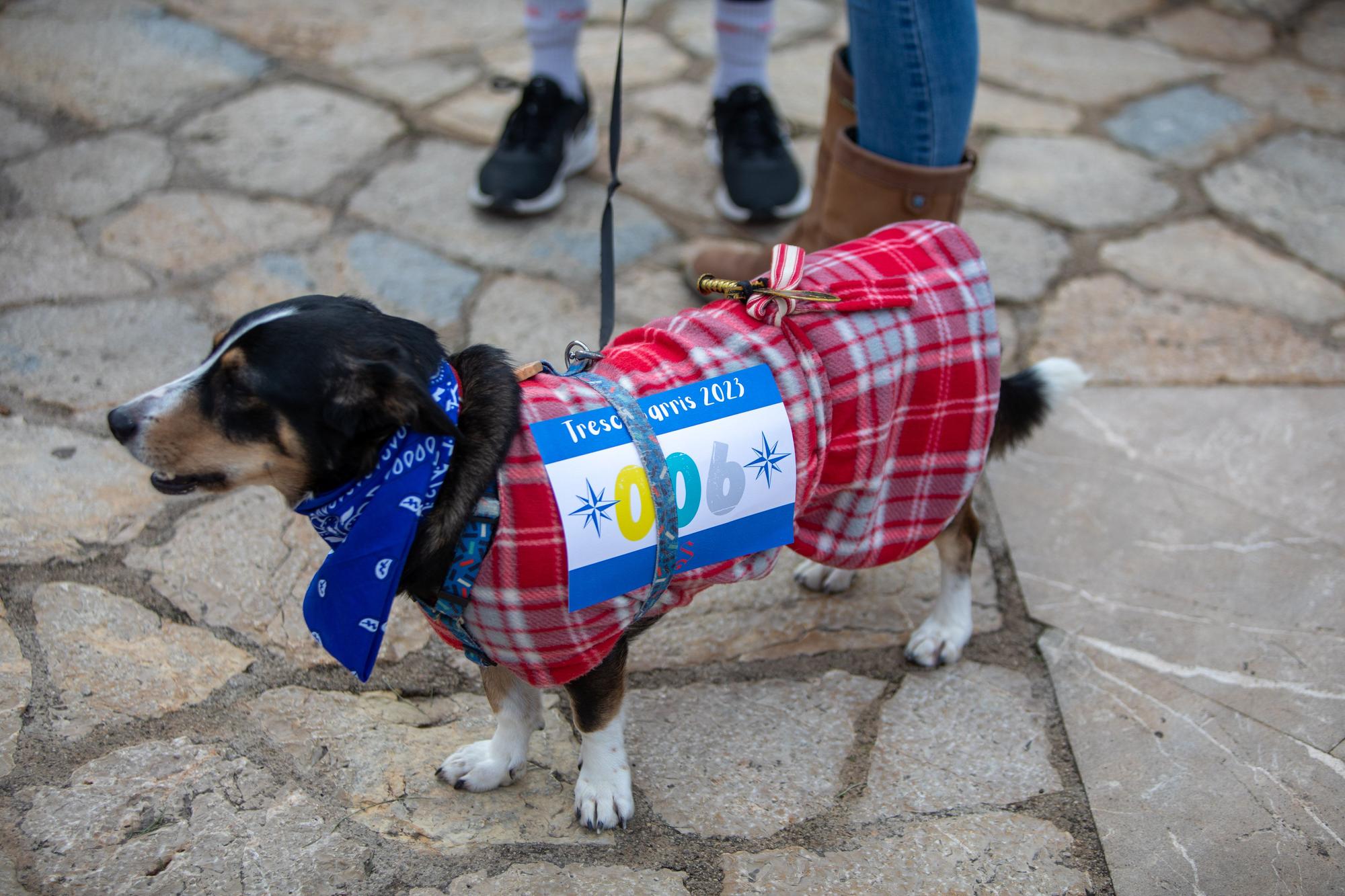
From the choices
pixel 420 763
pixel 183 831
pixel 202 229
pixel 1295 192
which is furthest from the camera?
pixel 1295 192

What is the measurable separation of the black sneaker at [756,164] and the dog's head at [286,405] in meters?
2.18

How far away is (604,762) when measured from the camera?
2.00 metres

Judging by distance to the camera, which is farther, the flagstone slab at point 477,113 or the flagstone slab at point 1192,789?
the flagstone slab at point 477,113

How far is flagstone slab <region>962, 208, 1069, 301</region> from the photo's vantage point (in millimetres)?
3498

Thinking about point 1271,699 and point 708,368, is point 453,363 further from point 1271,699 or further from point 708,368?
point 1271,699

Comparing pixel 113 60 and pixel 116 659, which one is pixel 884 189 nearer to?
pixel 116 659

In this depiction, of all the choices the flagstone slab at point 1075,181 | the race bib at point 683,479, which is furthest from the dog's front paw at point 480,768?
the flagstone slab at point 1075,181

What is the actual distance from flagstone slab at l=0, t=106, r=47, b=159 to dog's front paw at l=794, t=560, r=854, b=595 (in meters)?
3.19

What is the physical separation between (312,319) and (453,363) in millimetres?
263

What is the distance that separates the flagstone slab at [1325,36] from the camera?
4871 millimetres

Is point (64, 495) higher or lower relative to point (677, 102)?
lower

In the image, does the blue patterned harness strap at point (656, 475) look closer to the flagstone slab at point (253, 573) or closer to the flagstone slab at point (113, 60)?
the flagstone slab at point (253, 573)

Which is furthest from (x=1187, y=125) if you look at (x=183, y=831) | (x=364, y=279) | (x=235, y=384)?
(x=183, y=831)

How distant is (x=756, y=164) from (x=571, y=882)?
2611mm
